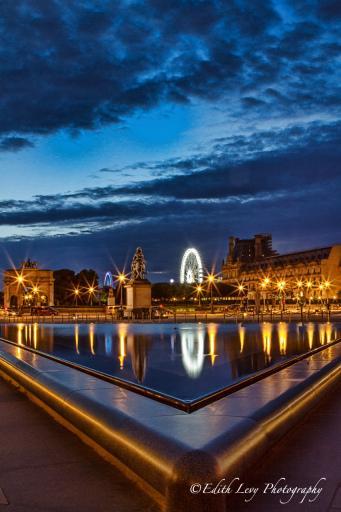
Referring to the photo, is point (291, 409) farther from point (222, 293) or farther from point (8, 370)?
point (222, 293)

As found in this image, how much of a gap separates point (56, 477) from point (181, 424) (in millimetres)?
1640

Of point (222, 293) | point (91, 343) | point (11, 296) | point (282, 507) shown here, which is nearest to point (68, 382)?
point (282, 507)

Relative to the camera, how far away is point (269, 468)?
24.6 feet

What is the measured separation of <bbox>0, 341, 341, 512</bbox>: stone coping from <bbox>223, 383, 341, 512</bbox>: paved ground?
0.19m

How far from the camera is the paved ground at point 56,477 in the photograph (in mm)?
6223

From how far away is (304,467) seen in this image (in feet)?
24.8

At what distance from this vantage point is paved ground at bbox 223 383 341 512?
6246mm

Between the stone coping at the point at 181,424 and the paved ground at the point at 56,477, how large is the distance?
0.74 ft

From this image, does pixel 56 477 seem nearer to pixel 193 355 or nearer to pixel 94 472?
pixel 94 472

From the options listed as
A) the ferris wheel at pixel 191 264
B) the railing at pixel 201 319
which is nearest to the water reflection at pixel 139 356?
the railing at pixel 201 319

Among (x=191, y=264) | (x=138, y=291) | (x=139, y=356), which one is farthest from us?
(x=191, y=264)

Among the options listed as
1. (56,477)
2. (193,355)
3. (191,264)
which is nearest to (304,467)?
(56,477)

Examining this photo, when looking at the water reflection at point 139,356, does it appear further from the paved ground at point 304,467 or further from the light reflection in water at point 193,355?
the paved ground at point 304,467

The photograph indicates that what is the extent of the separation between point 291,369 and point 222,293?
17336 centimetres
